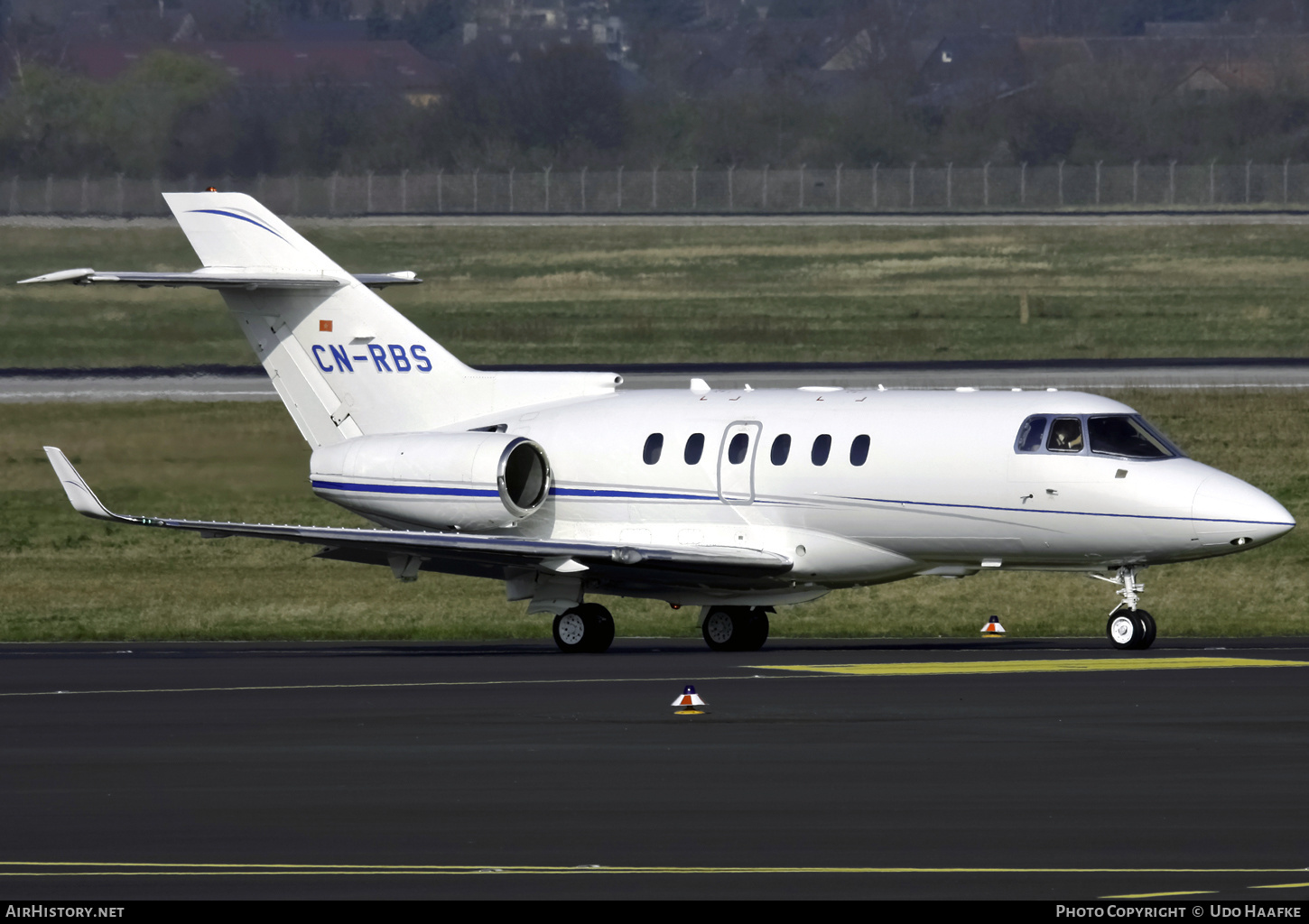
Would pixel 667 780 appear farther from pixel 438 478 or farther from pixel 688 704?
pixel 438 478

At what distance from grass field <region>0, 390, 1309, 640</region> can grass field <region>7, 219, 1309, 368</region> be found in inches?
207

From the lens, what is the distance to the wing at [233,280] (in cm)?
3075

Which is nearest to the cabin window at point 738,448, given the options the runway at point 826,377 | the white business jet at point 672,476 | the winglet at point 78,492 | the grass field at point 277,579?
the white business jet at point 672,476

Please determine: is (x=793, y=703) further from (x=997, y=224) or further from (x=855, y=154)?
(x=855, y=154)

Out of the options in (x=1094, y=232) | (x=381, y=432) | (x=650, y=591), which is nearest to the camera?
(x=650, y=591)

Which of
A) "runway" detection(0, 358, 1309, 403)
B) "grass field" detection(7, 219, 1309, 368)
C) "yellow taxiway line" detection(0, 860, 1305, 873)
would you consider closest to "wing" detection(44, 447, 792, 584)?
"yellow taxiway line" detection(0, 860, 1305, 873)

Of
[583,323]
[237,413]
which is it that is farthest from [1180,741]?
[583,323]

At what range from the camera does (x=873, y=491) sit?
29.7 meters

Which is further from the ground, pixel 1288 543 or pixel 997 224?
pixel 997 224

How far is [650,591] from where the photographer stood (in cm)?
3112

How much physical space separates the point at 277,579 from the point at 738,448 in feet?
44.4

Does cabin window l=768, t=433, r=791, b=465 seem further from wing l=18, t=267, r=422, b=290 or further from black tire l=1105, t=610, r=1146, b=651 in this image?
wing l=18, t=267, r=422, b=290

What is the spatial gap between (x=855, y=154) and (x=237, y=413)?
7197cm

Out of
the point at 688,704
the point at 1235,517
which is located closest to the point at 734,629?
the point at 1235,517
